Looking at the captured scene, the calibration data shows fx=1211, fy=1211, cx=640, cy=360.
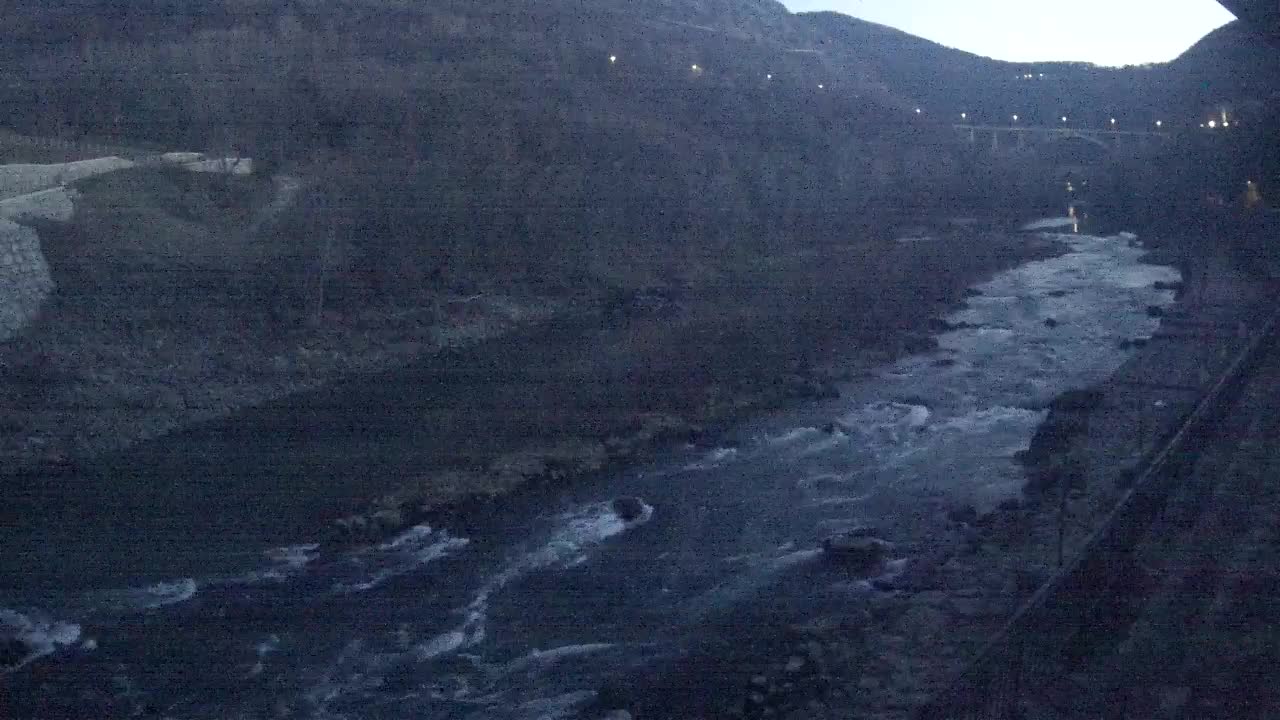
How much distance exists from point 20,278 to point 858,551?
12.4 feet

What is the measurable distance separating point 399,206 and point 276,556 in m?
4.51

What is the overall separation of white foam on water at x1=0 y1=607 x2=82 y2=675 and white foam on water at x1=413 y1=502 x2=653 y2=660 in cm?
77

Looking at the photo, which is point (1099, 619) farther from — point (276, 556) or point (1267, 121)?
point (1267, 121)

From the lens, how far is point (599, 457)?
4.06 metres

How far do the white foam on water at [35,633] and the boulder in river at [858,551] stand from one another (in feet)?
5.74

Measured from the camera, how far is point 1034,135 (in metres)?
17.6

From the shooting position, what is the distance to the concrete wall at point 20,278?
16.1ft

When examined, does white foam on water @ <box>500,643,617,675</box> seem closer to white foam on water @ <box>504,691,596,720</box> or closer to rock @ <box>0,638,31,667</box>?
white foam on water @ <box>504,691,596,720</box>

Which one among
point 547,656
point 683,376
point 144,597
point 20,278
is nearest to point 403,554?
point 144,597

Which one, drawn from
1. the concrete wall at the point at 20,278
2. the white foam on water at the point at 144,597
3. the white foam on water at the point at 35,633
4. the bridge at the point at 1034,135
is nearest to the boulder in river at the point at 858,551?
the white foam on water at the point at 144,597

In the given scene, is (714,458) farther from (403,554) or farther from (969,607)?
(969,607)

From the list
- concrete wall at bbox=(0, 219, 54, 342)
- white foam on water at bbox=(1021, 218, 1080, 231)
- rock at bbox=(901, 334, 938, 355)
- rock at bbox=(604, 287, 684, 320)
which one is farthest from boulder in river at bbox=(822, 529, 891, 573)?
white foam on water at bbox=(1021, 218, 1080, 231)

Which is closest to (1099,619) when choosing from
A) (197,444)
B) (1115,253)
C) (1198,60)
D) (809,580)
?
(809,580)

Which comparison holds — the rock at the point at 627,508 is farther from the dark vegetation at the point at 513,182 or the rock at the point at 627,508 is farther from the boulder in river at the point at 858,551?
the dark vegetation at the point at 513,182
